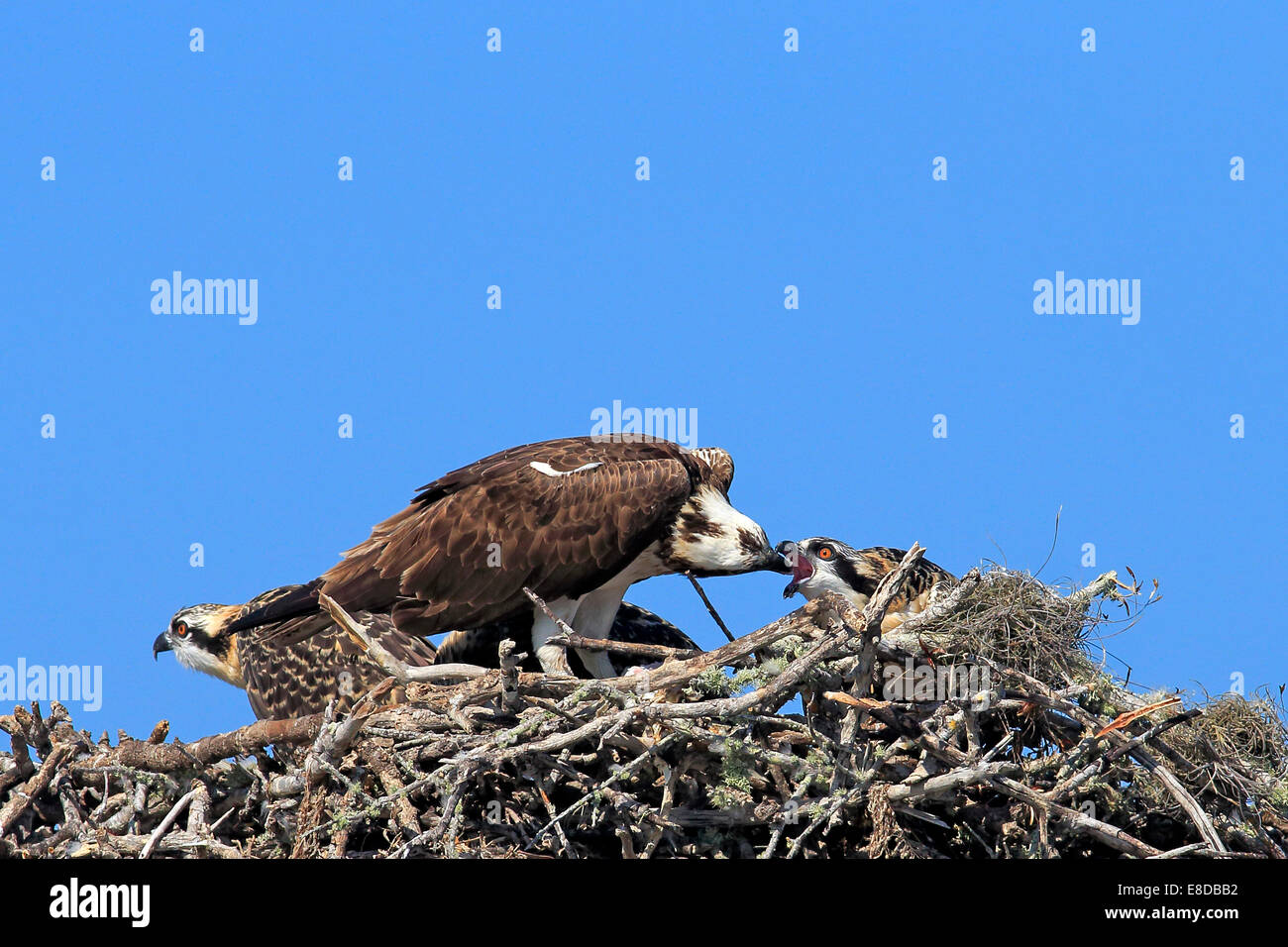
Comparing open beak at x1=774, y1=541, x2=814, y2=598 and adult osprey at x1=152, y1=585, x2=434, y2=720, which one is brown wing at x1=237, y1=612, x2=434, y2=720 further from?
open beak at x1=774, y1=541, x2=814, y2=598

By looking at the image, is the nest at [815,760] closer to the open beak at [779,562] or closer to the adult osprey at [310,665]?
the adult osprey at [310,665]

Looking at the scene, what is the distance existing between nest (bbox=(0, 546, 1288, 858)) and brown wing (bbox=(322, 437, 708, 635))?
2.13 meters

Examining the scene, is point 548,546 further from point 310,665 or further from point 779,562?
point 310,665

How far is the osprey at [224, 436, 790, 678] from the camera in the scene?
9156 millimetres

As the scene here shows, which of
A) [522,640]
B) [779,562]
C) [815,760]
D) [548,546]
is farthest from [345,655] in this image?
[815,760]

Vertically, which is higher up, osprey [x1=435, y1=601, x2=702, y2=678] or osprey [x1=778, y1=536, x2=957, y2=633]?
osprey [x1=778, y1=536, x2=957, y2=633]

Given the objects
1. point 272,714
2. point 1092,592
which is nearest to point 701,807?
point 1092,592

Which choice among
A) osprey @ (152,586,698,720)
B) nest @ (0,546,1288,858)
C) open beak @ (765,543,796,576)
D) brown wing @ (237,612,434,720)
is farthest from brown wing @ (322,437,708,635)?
nest @ (0,546,1288,858)

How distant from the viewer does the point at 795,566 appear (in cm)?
945

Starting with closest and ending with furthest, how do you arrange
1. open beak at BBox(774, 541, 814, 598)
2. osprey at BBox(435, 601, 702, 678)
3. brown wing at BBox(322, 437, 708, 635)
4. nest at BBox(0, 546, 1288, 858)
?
nest at BBox(0, 546, 1288, 858) → brown wing at BBox(322, 437, 708, 635) → open beak at BBox(774, 541, 814, 598) → osprey at BBox(435, 601, 702, 678)

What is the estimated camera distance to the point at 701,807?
644 cm

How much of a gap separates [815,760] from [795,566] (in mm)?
3227
